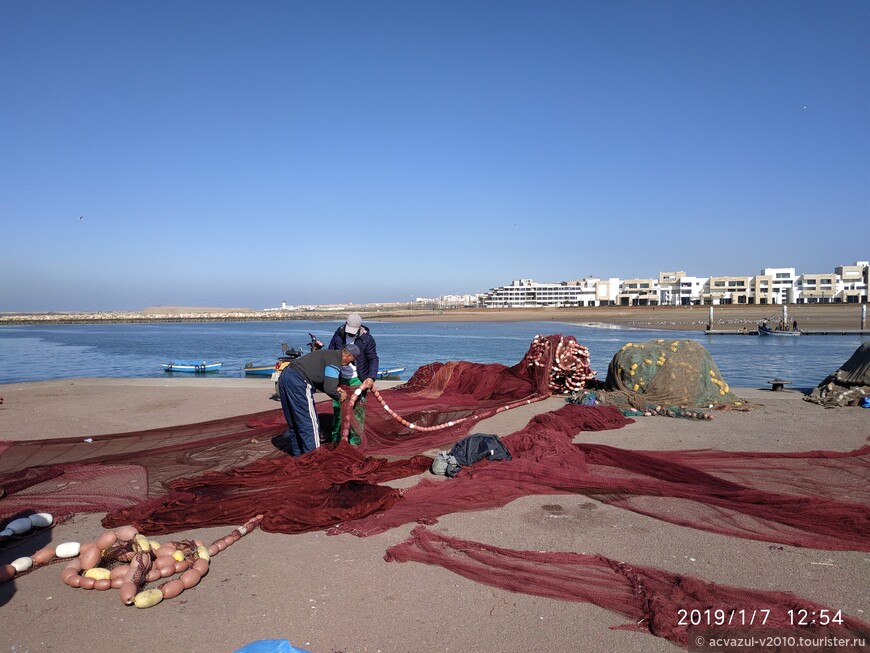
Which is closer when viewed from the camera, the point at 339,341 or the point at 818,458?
the point at 818,458

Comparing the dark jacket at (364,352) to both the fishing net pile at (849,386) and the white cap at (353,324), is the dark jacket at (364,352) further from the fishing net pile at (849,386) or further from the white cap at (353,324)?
the fishing net pile at (849,386)

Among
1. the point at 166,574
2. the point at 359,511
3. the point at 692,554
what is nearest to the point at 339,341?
the point at 359,511

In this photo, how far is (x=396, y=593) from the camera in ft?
11.5

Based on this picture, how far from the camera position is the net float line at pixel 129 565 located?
11.5ft

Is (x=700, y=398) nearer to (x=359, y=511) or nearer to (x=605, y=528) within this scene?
(x=605, y=528)

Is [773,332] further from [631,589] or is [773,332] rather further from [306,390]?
[631,589]

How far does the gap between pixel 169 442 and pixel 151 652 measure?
Result: 4.64 m

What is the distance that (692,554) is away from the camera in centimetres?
396

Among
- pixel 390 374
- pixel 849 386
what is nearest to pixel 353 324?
pixel 849 386

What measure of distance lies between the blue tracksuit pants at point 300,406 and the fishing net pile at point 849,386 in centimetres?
793

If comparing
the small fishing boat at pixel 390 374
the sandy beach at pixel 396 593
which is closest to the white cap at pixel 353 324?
the sandy beach at pixel 396 593

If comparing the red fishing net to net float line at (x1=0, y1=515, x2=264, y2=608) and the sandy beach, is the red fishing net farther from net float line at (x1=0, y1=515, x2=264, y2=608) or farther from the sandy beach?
net float line at (x1=0, y1=515, x2=264, y2=608)

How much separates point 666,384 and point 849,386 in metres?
2.92

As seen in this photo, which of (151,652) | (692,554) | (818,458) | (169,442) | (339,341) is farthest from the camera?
(339,341)
